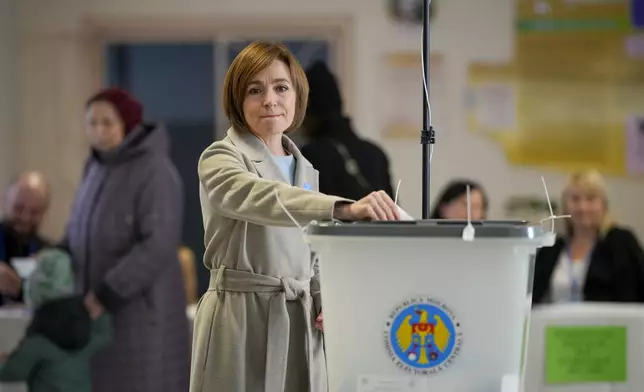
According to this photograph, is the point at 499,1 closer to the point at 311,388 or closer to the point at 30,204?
the point at 30,204

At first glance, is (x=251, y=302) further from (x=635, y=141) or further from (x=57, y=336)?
(x=635, y=141)

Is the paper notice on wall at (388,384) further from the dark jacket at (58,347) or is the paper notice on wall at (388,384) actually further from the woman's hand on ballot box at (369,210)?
the dark jacket at (58,347)

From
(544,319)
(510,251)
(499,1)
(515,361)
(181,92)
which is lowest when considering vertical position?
(544,319)

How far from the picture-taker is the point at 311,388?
1.49m

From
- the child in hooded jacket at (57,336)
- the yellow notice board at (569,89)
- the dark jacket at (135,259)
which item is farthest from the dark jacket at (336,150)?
the yellow notice board at (569,89)

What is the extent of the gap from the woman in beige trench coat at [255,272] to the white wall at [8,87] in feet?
12.8

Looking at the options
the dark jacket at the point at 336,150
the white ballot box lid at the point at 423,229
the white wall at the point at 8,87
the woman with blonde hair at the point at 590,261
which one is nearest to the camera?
the white ballot box lid at the point at 423,229

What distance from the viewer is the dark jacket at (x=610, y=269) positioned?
11.4ft

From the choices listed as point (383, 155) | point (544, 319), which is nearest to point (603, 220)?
point (544, 319)

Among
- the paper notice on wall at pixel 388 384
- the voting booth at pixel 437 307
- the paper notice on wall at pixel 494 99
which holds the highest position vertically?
the paper notice on wall at pixel 494 99

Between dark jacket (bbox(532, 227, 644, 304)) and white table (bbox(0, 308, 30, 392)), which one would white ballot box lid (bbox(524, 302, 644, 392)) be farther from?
white table (bbox(0, 308, 30, 392))

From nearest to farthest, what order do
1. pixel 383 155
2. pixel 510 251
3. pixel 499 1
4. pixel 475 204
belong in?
pixel 510 251
pixel 383 155
pixel 475 204
pixel 499 1

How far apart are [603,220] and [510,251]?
2.65 metres

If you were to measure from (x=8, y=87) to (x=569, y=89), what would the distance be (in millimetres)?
3028
